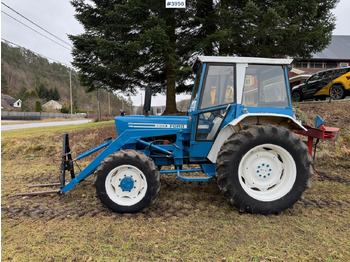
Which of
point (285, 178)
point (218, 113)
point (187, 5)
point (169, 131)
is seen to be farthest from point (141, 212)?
point (187, 5)

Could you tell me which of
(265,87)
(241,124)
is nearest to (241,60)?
(265,87)

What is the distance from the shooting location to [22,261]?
216 cm

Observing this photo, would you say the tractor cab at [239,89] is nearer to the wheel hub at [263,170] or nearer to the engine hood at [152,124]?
the engine hood at [152,124]

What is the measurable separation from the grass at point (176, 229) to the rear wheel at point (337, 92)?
7.27 meters

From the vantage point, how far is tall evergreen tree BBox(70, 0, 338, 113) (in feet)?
23.5

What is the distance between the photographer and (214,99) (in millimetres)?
3443

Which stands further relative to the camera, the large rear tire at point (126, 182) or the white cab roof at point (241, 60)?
the white cab roof at point (241, 60)

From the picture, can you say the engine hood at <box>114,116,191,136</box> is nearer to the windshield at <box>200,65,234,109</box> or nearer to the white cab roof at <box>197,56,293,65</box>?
the windshield at <box>200,65,234,109</box>

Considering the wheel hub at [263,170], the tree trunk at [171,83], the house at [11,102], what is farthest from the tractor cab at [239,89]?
the house at [11,102]

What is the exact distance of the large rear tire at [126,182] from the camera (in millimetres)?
3104

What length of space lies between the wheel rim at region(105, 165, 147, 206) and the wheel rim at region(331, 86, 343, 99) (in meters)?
10.3

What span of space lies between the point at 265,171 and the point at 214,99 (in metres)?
1.26

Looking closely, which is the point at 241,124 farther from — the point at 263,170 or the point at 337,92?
the point at 337,92

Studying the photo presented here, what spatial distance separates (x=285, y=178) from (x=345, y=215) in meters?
0.85
